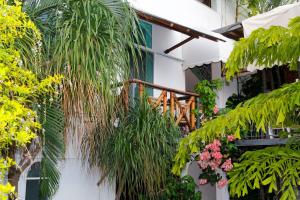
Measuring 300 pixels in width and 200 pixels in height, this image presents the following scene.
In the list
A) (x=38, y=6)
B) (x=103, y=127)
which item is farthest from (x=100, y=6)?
(x=103, y=127)

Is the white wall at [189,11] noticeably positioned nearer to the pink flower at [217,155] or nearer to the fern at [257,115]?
the pink flower at [217,155]

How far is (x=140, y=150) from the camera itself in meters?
6.20

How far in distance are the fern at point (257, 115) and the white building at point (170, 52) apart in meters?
2.43

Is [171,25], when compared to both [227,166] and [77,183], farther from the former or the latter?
[77,183]

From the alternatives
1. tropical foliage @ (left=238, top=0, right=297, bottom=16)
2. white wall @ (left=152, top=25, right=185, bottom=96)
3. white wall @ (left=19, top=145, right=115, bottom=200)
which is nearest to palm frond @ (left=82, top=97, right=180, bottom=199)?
white wall @ (left=19, top=145, right=115, bottom=200)

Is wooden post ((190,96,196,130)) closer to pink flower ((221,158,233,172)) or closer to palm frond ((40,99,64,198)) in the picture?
pink flower ((221,158,233,172))

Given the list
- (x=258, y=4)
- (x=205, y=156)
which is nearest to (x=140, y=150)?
(x=205, y=156)

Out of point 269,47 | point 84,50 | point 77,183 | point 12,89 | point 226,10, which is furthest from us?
point 226,10

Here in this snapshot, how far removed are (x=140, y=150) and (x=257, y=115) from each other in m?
2.69

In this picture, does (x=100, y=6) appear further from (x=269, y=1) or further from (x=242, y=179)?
(x=269, y=1)

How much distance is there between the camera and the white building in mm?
6758

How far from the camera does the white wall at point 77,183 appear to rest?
664 centimetres

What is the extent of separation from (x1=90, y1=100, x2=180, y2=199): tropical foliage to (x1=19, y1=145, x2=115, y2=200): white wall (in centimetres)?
35

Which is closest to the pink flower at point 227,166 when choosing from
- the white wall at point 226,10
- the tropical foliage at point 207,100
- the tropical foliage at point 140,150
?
the tropical foliage at point 207,100
